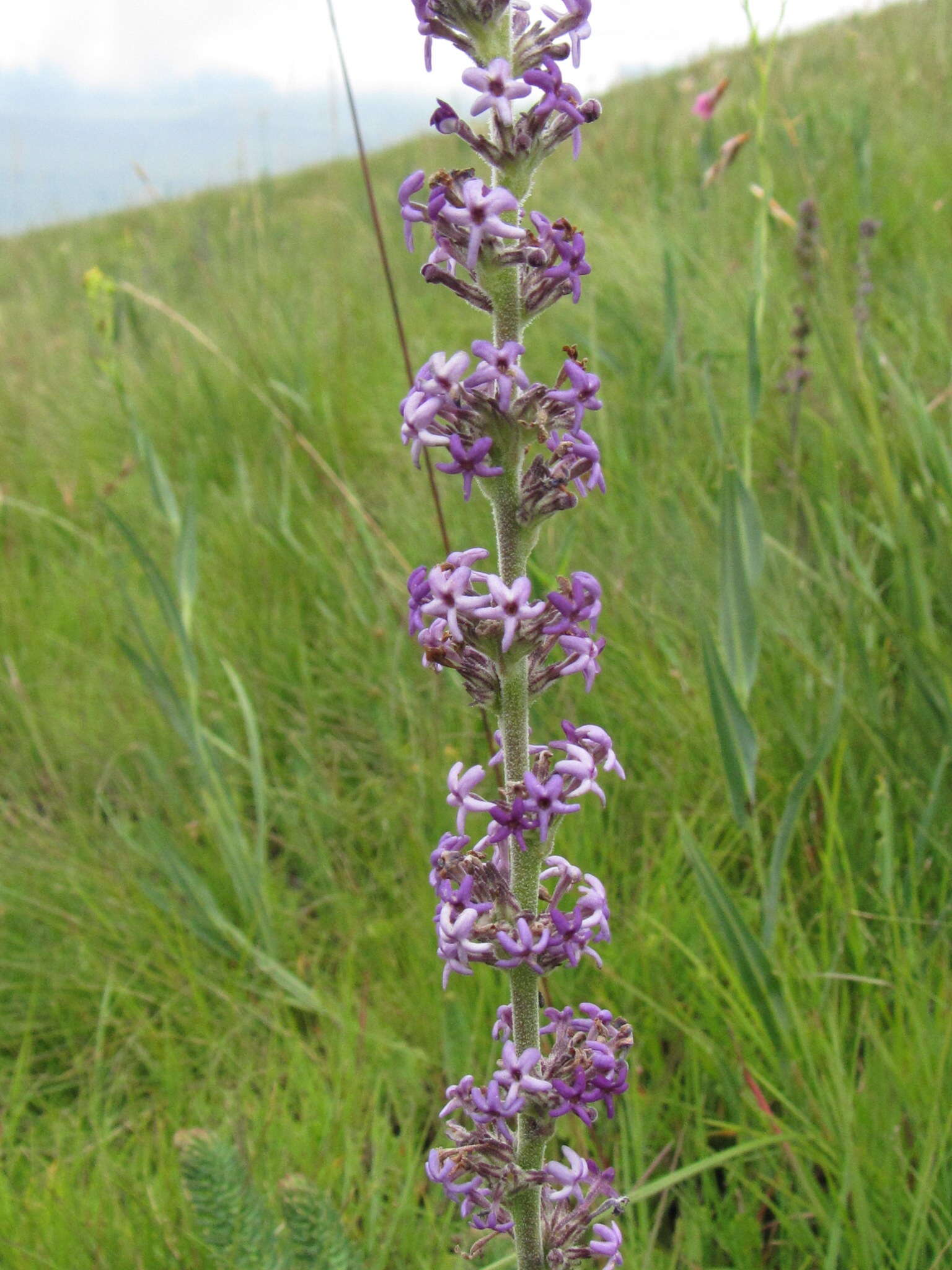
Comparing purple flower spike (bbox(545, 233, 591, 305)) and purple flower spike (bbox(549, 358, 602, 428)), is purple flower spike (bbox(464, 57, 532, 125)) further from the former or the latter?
purple flower spike (bbox(549, 358, 602, 428))

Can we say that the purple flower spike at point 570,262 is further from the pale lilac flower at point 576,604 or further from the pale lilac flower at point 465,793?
the pale lilac flower at point 465,793

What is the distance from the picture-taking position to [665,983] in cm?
233

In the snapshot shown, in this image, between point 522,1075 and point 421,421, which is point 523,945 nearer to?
point 522,1075

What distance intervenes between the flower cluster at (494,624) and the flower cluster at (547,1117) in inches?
14.5

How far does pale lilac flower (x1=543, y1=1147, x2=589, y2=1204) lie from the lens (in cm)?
138

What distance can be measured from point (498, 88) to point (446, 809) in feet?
6.78

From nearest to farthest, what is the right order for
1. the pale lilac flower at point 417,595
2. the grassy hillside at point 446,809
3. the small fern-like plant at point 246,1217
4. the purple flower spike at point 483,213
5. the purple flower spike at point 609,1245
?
the purple flower spike at point 483,213
the pale lilac flower at point 417,595
the purple flower spike at point 609,1245
the small fern-like plant at point 246,1217
the grassy hillside at point 446,809

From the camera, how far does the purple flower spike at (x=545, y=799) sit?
1246 mm

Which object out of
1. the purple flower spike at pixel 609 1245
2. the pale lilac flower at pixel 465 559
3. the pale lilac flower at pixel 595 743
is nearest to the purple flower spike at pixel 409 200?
the pale lilac flower at pixel 465 559

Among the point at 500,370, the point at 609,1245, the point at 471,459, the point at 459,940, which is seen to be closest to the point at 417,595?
the point at 471,459

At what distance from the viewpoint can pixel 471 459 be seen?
4.00 ft

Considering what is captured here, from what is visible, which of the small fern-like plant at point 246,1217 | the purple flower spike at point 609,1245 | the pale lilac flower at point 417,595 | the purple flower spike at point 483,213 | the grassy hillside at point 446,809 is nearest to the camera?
the purple flower spike at point 483,213

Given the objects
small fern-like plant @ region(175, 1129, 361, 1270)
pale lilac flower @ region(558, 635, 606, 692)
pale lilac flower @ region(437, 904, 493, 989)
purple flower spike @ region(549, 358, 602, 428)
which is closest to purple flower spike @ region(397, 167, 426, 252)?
purple flower spike @ region(549, 358, 602, 428)

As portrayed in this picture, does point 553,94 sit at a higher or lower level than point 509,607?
higher
